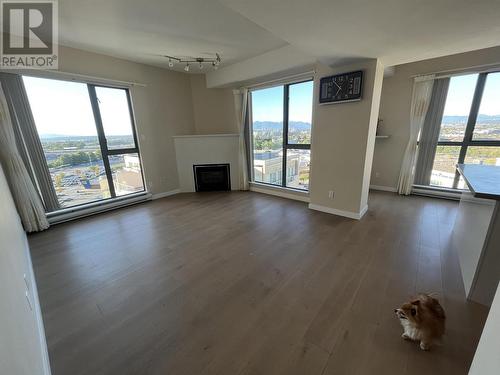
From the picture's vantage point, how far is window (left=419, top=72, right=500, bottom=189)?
3.36m

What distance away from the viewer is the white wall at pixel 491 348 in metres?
0.57

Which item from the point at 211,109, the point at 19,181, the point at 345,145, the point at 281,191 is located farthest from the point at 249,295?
the point at 211,109

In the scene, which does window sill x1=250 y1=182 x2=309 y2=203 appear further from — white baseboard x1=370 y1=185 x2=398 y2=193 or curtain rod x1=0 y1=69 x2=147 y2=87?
curtain rod x1=0 y1=69 x2=147 y2=87

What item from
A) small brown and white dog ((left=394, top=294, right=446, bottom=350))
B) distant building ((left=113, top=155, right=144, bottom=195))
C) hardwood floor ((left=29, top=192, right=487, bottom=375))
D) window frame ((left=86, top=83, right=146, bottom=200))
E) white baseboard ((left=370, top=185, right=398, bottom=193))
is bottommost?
hardwood floor ((left=29, top=192, right=487, bottom=375))

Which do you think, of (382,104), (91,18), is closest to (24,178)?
(91,18)

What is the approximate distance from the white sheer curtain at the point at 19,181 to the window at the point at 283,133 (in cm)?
395

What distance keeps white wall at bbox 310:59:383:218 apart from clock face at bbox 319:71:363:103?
9 cm

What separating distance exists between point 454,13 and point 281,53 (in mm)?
2278

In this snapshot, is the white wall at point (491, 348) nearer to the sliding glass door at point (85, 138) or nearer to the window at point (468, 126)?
the window at point (468, 126)

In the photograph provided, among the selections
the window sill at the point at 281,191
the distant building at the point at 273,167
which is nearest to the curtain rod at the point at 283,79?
the distant building at the point at 273,167

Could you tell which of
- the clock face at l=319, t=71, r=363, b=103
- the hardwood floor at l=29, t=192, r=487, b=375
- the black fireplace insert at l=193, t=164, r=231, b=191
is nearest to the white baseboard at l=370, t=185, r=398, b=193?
the hardwood floor at l=29, t=192, r=487, b=375

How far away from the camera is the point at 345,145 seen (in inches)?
121

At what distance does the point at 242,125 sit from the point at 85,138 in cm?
305

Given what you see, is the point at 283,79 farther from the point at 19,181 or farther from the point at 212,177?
the point at 19,181
